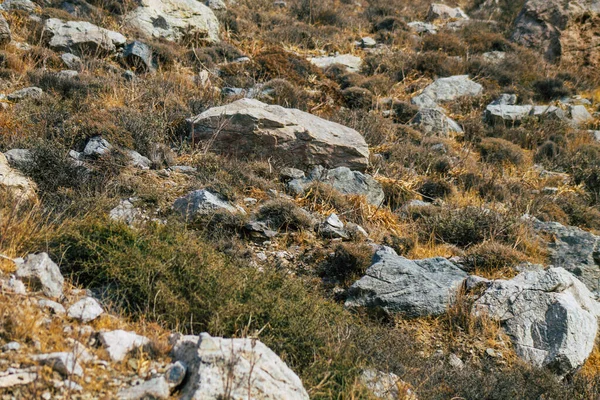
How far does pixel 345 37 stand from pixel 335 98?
15.0 feet

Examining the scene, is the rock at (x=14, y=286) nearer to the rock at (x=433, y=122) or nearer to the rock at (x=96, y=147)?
the rock at (x=96, y=147)

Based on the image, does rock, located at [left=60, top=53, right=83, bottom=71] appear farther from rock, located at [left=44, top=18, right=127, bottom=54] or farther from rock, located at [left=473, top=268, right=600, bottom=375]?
rock, located at [left=473, top=268, right=600, bottom=375]

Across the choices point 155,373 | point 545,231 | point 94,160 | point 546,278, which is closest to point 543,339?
point 546,278

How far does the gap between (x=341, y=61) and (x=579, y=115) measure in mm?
5624

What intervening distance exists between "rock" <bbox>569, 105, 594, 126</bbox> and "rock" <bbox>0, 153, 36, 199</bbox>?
448 inches

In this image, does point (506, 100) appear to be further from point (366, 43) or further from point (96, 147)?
point (96, 147)

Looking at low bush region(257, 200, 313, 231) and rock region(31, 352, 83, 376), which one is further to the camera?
low bush region(257, 200, 313, 231)

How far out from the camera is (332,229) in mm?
6770

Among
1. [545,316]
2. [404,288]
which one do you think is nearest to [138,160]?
[404,288]

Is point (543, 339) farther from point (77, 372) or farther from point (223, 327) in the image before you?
point (77, 372)

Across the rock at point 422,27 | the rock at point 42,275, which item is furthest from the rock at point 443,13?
the rock at point 42,275

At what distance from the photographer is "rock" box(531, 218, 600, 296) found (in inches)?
283

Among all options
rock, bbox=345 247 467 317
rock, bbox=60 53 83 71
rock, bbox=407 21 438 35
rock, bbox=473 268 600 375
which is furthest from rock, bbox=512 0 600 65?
rock, bbox=345 247 467 317

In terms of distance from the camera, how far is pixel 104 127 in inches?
286
